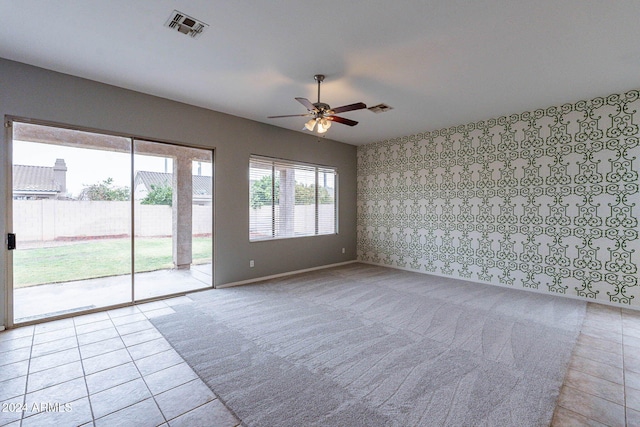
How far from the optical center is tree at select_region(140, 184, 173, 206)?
4.84 m

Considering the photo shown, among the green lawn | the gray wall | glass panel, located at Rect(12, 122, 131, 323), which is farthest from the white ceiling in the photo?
the green lawn

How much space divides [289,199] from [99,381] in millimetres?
4126

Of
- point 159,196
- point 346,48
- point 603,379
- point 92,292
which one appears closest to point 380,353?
point 603,379

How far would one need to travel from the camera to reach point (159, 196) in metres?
5.14

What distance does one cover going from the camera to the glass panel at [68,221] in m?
3.35

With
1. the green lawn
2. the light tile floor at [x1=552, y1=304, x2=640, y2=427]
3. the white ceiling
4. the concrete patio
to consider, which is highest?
the white ceiling

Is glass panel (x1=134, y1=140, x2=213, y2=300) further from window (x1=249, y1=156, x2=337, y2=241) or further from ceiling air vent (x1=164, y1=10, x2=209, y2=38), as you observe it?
ceiling air vent (x1=164, y1=10, x2=209, y2=38)

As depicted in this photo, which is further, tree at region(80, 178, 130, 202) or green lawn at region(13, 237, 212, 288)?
tree at region(80, 178, 130, 202)

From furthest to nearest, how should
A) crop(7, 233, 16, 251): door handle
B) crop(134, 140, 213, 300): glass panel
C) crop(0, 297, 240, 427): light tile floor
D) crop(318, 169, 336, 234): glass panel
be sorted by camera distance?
crop(318, 169, 336, 234): glass panel
crop(134, 140, 213, 300): glass panel
crop(7, 233, 16, 251): door handle
crop(0, 297, 240, 427): light tile floor

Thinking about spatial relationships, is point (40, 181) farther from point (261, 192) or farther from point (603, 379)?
point (603, 379)

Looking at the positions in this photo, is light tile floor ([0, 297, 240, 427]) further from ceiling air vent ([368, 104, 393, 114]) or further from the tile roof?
ceiling air vent ([368, 104, 393, 114])

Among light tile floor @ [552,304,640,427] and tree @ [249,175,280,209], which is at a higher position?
tree @ [249,175,280,209]

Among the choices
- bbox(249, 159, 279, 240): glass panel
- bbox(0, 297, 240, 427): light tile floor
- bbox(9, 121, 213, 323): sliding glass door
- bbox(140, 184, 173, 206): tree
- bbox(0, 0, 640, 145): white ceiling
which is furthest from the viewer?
bbox(249, 159, 279, 240): glass panel

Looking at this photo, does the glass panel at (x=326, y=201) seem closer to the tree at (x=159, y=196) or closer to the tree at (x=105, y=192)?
the tree at (x=159, y=196)
